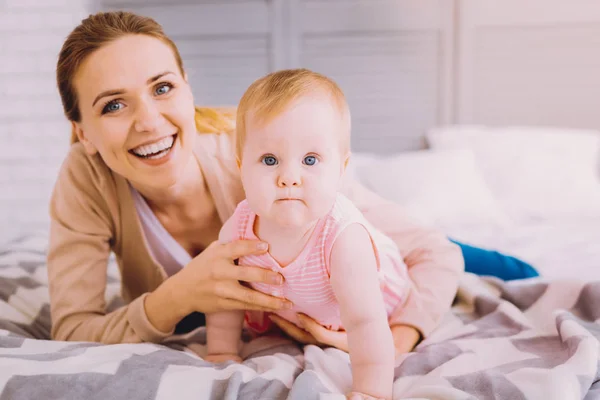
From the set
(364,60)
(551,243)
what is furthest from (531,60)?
(551,243)

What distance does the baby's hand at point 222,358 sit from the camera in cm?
108

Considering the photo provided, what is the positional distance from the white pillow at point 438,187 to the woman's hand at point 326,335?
4.21 feet

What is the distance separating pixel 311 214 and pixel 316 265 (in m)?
0.11

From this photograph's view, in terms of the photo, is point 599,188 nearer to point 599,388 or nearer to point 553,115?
point 553,115

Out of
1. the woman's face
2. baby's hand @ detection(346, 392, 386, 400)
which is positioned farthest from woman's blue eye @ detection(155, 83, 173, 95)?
baby's hand @ detection(346, 392, 386, 400)

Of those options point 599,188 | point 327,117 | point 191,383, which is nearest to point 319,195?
point 327,117

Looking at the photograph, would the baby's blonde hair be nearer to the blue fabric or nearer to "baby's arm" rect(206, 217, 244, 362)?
"baby's arm" rect(206, 217, 244, 362)

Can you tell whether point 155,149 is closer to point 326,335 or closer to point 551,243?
point 326,335

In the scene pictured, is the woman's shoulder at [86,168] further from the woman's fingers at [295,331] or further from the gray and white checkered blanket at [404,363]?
the woman's fingers at [295,331]

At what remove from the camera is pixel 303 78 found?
860mm

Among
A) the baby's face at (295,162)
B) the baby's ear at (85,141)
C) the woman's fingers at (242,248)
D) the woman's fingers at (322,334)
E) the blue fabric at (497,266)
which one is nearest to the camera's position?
the baby's face at (295,162)

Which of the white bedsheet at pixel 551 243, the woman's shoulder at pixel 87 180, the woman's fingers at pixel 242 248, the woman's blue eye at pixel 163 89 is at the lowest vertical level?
the white bedsheet at pixel 551 243

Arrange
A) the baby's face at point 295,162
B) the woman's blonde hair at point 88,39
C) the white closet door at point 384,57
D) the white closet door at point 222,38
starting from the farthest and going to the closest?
the white closet door at point 222,38 < the white closet door at point 384,57 < the woman's blonde hair at point 88,39 < the baby's face at point 295,162

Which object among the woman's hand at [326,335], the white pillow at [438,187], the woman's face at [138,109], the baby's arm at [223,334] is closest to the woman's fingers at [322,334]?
the woman's hand at [326,335]
